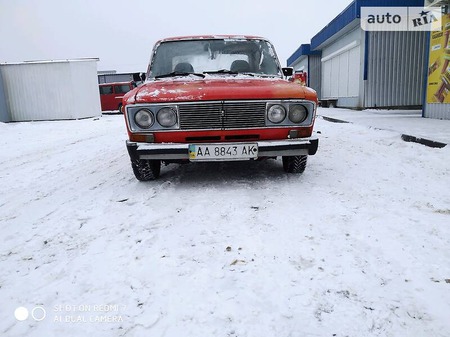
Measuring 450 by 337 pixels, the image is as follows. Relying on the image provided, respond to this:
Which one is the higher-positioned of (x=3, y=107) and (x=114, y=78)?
(x=114, y=78)

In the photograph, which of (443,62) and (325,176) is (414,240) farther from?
(443,62)

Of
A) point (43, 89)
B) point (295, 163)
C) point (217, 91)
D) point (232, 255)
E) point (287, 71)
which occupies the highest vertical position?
point (43, 89)

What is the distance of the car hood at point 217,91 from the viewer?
302cm

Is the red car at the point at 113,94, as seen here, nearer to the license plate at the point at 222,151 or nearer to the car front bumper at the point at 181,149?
the car front bumper at the point at 181,149

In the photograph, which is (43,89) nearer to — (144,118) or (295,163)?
(144,118)

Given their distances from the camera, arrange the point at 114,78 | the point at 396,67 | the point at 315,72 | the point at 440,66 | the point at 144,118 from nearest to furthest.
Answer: the point at 144,118
the point at 440,66
the point at 396,67
the point at 315,72
the point at 114,78

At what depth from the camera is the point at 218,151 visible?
305 cm

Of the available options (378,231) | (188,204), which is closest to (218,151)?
(188,204)

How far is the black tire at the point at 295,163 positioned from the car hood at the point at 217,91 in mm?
647

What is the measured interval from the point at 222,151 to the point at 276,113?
0.63 metres

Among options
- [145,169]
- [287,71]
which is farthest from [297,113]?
[145,169]

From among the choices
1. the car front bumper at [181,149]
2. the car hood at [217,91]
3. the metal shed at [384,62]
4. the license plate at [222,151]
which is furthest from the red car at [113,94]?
the license plate at [222,151]

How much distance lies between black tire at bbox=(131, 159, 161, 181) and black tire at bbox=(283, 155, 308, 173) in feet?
4.64

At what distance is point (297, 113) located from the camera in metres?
3.17
